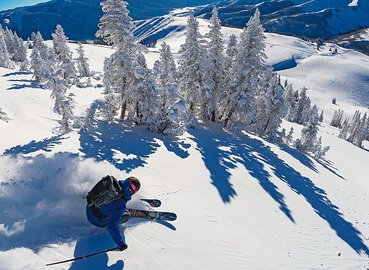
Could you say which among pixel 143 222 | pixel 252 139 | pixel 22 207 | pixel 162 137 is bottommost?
pixel 252 139

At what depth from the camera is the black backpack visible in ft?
27.2

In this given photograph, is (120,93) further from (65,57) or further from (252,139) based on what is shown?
(65,57)

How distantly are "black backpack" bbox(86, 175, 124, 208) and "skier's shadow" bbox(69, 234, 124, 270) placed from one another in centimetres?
103

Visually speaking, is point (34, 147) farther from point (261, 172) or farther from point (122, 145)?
point (261, 172)

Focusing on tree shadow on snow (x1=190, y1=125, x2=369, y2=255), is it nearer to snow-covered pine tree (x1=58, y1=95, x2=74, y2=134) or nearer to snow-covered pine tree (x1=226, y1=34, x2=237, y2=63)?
snow-covered pine tree (x1=226, y1=34, x2=237, y2=63)

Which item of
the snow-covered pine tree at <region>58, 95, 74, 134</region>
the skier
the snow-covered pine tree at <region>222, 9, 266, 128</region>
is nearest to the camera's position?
the skier

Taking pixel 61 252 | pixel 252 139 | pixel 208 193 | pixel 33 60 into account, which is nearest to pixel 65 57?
pixel 33 60

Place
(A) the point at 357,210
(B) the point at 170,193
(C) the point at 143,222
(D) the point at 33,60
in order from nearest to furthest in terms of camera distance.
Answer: (C) the point at 143,222 → (B) the point at 170,193 → (A) the point at 357,210 → (D) the point at 33,60

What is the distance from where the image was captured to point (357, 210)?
2267 centimetres

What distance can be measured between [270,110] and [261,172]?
21.4 meters

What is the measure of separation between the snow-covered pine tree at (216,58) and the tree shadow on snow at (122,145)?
1414 cm

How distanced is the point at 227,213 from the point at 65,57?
60984 millimetres

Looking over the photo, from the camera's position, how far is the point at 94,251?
27.4 ft

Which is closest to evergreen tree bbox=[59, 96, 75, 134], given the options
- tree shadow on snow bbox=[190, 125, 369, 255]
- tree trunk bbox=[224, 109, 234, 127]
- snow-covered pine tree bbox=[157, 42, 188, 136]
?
snow-covered pine tree bbox=[157, 42, 188, 136]
